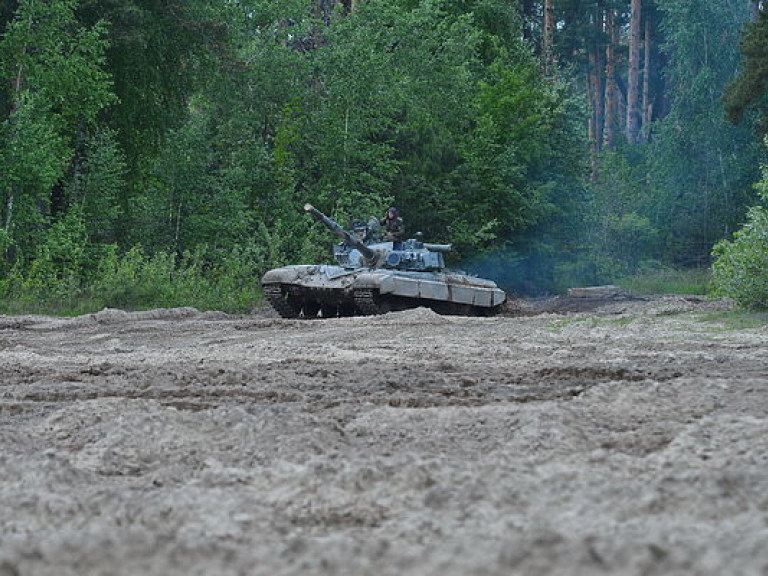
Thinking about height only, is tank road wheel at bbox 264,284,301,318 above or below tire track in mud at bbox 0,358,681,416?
below

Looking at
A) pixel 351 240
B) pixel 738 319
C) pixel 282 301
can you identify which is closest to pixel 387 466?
pixel 738 319

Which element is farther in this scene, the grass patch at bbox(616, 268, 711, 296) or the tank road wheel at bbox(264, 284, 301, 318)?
the grass patch at bbox(616, 268, 711, 296)

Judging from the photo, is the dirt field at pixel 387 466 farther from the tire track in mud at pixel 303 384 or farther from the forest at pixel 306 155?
the forest at pixel 306 155

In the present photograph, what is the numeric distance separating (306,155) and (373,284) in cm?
1210

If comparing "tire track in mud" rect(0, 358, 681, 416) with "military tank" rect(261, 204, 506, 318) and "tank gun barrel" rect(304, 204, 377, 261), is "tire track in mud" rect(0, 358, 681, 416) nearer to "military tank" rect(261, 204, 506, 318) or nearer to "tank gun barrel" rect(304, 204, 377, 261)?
"military tank" rect(261, 204, 506, 318)

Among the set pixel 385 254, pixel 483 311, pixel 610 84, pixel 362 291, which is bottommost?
pixel 483 311

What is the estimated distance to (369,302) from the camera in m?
18.5

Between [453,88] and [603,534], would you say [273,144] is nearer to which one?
[453,88]

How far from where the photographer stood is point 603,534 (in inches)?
130

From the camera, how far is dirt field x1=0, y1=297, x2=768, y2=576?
10.1 ft

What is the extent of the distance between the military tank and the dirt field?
8727mm

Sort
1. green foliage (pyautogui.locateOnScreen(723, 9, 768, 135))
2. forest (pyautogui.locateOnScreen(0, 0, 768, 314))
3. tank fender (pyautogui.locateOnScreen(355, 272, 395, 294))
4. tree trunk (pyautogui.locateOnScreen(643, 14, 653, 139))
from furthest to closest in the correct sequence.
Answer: tree trunk (pyautogui.locateOnScreen(643, 14, 653, 139))
green foliage (pyautogui.locateOnScreen(723, 9, 768, 135))
forest (pyautogui.locateOnScreen(0, 0, 768, 314))
tank fender (pyautogui.locateOnScreen(355, 272, 395, 294))

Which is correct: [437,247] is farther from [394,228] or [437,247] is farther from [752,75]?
[752,75]

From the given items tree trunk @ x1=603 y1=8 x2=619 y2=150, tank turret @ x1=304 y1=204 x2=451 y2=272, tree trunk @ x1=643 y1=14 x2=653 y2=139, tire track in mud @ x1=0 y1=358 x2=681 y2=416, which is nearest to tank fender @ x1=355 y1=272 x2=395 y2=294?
tank turret @ x1=304 y1=204 x2=451 y2=272
